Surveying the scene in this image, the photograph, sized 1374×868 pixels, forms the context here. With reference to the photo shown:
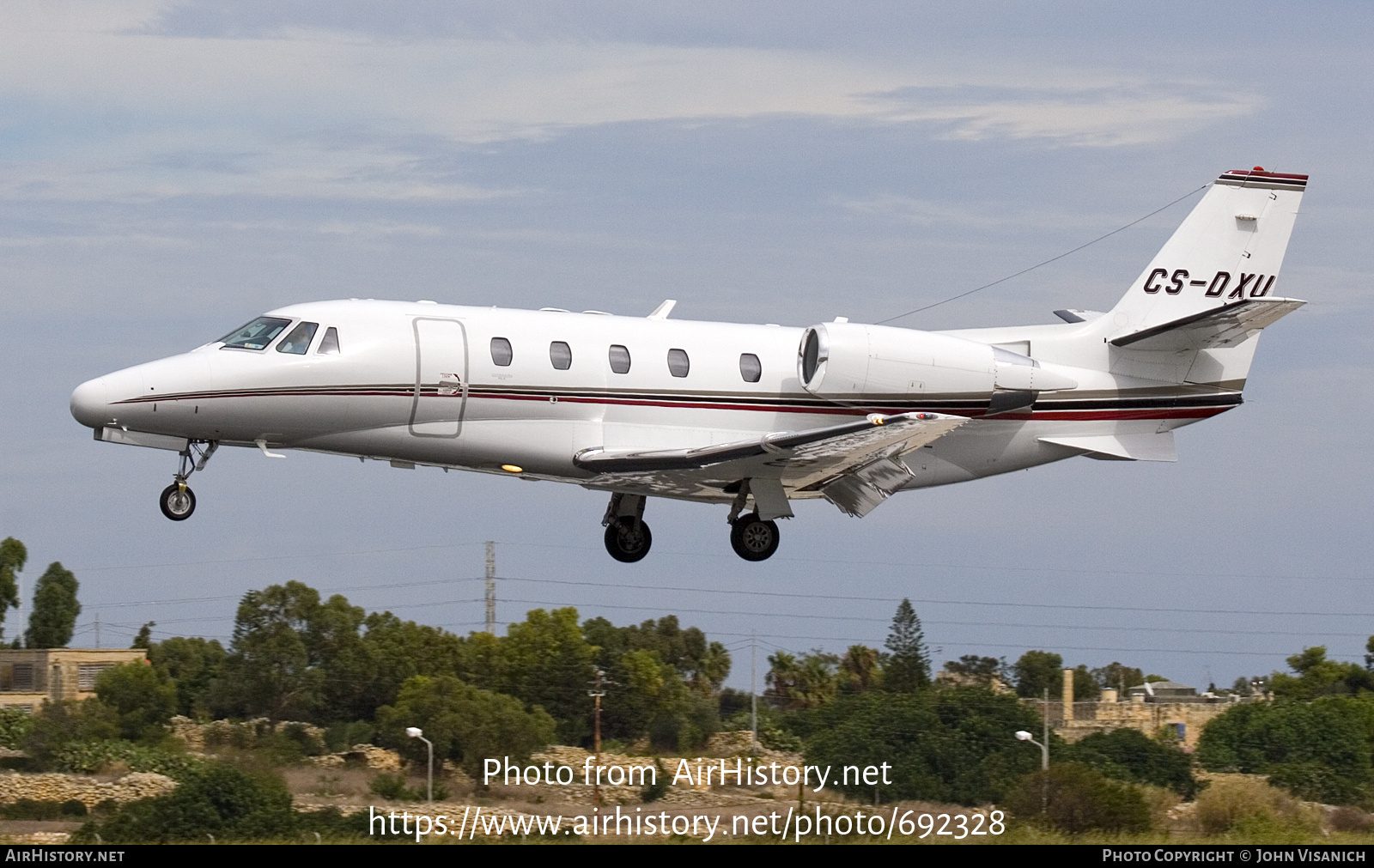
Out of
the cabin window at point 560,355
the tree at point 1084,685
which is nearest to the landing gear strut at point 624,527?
the cabin window at point 560,355

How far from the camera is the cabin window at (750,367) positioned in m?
24.3

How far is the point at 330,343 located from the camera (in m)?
22.7

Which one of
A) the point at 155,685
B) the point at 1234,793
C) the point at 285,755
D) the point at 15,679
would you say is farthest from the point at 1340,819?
the point at 15,679

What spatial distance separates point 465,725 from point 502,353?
60.6ft

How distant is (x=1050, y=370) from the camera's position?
85.1 feet

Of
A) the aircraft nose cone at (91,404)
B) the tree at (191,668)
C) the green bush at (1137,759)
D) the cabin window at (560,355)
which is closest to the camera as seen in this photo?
the aircraft nose cone at (91,404)

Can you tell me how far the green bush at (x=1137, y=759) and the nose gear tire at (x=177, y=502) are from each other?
23.1 metres

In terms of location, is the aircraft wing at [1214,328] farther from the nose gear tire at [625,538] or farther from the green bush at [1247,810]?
the green bush at [1247,810]

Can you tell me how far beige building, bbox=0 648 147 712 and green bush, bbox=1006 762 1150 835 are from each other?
35101mm

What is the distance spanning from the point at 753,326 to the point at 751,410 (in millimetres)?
1437

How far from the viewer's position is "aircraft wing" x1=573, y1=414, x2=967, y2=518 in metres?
22.3

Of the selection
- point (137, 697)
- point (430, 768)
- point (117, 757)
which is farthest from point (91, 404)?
point (137, 697)

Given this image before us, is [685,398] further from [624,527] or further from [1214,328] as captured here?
[1214,328]

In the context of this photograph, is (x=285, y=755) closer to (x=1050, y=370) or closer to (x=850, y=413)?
(x=850, y=413)
